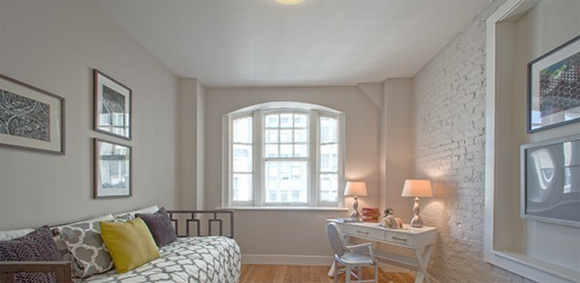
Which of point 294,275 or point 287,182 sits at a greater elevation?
point 287,182

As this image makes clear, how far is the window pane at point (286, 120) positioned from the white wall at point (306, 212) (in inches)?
14.8

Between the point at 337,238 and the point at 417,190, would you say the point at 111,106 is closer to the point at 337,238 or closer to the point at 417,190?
the point at 337,238

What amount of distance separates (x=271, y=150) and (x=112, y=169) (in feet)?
8.39

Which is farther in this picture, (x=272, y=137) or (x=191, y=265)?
(x=272, y=137)

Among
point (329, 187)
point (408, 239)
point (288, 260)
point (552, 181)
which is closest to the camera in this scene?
point (552, 181)

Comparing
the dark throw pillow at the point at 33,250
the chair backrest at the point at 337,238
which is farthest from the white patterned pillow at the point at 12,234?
the chair backrest at the point at 337,238

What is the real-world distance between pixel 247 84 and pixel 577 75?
3665 mm

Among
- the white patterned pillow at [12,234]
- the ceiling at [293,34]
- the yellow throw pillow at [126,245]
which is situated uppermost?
the ceiling at [293,34]

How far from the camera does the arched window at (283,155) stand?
4.86 m

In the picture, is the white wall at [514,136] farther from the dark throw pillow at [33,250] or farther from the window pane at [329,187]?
the dark throw pillow at [33,250]

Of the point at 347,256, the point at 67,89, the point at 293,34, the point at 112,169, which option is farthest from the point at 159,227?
the point at 293,34

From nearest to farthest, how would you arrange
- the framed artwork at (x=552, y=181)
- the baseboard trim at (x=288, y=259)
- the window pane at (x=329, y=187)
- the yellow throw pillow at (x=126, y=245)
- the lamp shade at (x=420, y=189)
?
the framed artwork at (x=552, y=181)
the yellow throw pillow at (x=126, y=245)
the lamp shade at (x=420, y=189)
the baseboard trim at (x=288, y=259)
the window pane at (x=329, y=187)

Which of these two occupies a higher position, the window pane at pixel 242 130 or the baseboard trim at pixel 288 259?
the window pane at pixel 242 130

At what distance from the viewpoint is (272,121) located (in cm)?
502
